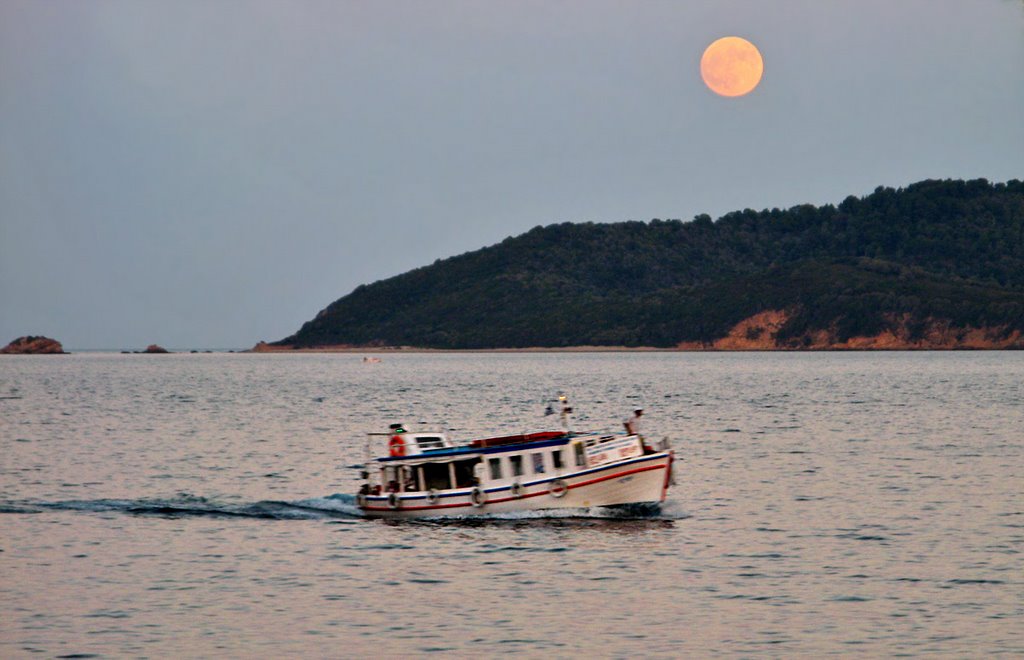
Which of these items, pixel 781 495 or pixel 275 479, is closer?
pixel 781 495

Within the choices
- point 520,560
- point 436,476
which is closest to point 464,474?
point 436,476

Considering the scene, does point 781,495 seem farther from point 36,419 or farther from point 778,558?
point 36,419

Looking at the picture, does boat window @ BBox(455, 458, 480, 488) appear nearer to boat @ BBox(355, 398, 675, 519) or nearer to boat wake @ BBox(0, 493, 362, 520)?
boat @ BBox(355, 398, 675, 519)

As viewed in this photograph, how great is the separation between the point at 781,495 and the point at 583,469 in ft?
39.9

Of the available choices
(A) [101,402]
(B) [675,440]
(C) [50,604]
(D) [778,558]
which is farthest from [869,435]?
(A) [101,402]

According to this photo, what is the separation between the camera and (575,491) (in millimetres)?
52406

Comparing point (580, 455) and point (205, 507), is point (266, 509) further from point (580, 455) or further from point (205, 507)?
point (580, 455)

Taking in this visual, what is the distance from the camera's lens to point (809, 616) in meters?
35.1

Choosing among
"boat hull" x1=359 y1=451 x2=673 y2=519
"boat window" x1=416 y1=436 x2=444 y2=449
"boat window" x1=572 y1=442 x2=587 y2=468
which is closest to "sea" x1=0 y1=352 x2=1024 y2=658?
"boat hull" x1=359 y1=451 x2=673 y2=519

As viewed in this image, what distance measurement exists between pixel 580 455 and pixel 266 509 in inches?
552

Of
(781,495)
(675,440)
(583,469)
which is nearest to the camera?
(583,469)

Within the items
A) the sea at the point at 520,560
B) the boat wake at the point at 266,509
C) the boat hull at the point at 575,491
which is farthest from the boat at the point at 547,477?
the sea at the point at 520,560

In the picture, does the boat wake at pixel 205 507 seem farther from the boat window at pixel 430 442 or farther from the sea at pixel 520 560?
the boat window at pixel 430 442

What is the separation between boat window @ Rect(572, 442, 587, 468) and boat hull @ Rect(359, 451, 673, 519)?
0.49 m
